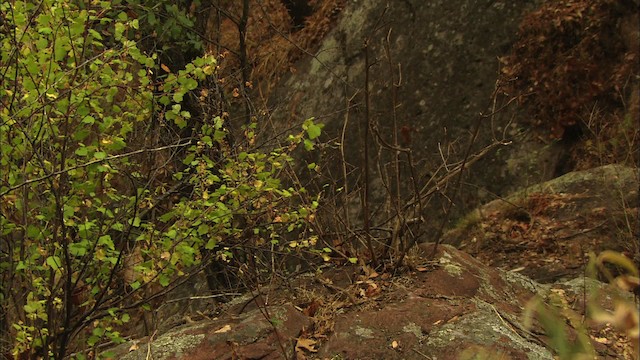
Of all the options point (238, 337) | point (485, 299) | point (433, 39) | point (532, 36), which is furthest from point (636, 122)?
point (238, 337)

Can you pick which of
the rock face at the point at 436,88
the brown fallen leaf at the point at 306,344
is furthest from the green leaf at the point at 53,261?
the rock face at the point at 436,88

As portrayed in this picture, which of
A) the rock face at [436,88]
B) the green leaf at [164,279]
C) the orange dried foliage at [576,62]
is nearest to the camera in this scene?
the green leaf at [164,279]

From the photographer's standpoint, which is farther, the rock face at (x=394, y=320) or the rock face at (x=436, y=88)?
the rock face at (x=436, y=88)

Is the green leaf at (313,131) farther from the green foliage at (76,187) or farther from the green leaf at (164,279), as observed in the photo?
the green leaf at (164,279)

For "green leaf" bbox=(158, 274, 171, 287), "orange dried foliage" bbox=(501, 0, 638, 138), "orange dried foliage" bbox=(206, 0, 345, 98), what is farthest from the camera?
"orange dried foliage" bbox=(206, 0, 345, 98)

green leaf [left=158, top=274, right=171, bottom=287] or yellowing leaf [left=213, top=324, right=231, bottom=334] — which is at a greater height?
green leaf [left=158, top=274, right=171, bottom=287]

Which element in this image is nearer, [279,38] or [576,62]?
[576,62]

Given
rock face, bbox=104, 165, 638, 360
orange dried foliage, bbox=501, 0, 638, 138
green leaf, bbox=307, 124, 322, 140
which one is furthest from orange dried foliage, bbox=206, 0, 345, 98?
green leaf, bbox=307, 124, 322, 140

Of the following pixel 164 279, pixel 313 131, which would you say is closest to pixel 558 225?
pixel 313 131

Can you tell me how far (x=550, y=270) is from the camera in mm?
6375

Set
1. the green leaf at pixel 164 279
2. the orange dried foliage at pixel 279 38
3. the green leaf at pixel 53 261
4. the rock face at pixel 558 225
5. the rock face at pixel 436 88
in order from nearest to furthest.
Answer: the green leaf at pixel 53 261
the green leaf at pixel 164 279
the rock face at pixel 558 225
the rock face at pixel 436 88
the orange dried foliage at pixel 279 38

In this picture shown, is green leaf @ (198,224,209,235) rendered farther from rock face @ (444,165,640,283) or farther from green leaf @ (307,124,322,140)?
rock face @ (444,165,640,283)

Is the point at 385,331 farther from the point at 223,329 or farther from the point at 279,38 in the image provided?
the point at 279,38

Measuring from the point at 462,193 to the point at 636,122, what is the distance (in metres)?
2.06
